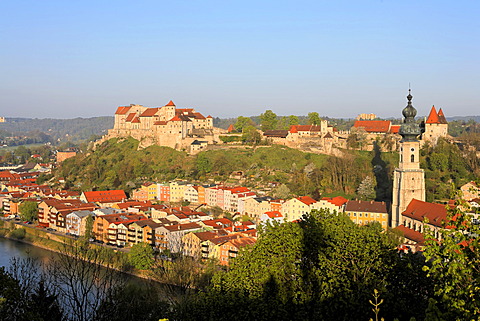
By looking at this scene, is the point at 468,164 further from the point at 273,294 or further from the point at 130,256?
the point at 273,294

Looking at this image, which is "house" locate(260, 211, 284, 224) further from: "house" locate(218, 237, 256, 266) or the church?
the church

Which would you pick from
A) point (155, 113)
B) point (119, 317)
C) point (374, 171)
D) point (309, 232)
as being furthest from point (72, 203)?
point (309, 232)

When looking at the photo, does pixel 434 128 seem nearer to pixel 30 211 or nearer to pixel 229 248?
pixel 229 248

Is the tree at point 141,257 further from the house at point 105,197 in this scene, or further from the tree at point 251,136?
the tree at point 251,136

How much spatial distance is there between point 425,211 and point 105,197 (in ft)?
83.0

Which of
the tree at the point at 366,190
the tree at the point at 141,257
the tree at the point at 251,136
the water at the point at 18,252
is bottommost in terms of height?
the water at the point at 18,252

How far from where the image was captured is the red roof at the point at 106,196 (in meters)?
40.5

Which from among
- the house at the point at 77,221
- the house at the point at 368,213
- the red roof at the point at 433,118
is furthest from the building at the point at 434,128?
the house at the point at 77,221

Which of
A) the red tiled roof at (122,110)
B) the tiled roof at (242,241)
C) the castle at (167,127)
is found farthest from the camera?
the red tiled roof at (122,110)

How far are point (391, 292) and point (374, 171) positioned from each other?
1226 inches

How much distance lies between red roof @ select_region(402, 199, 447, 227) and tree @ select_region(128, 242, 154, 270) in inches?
519

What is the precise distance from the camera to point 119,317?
1414 centimetres

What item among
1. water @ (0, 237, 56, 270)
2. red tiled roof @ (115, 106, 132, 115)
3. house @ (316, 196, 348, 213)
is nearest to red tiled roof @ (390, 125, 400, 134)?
house @ (316, 196, 348, 213)

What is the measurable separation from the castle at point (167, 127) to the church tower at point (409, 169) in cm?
2537
